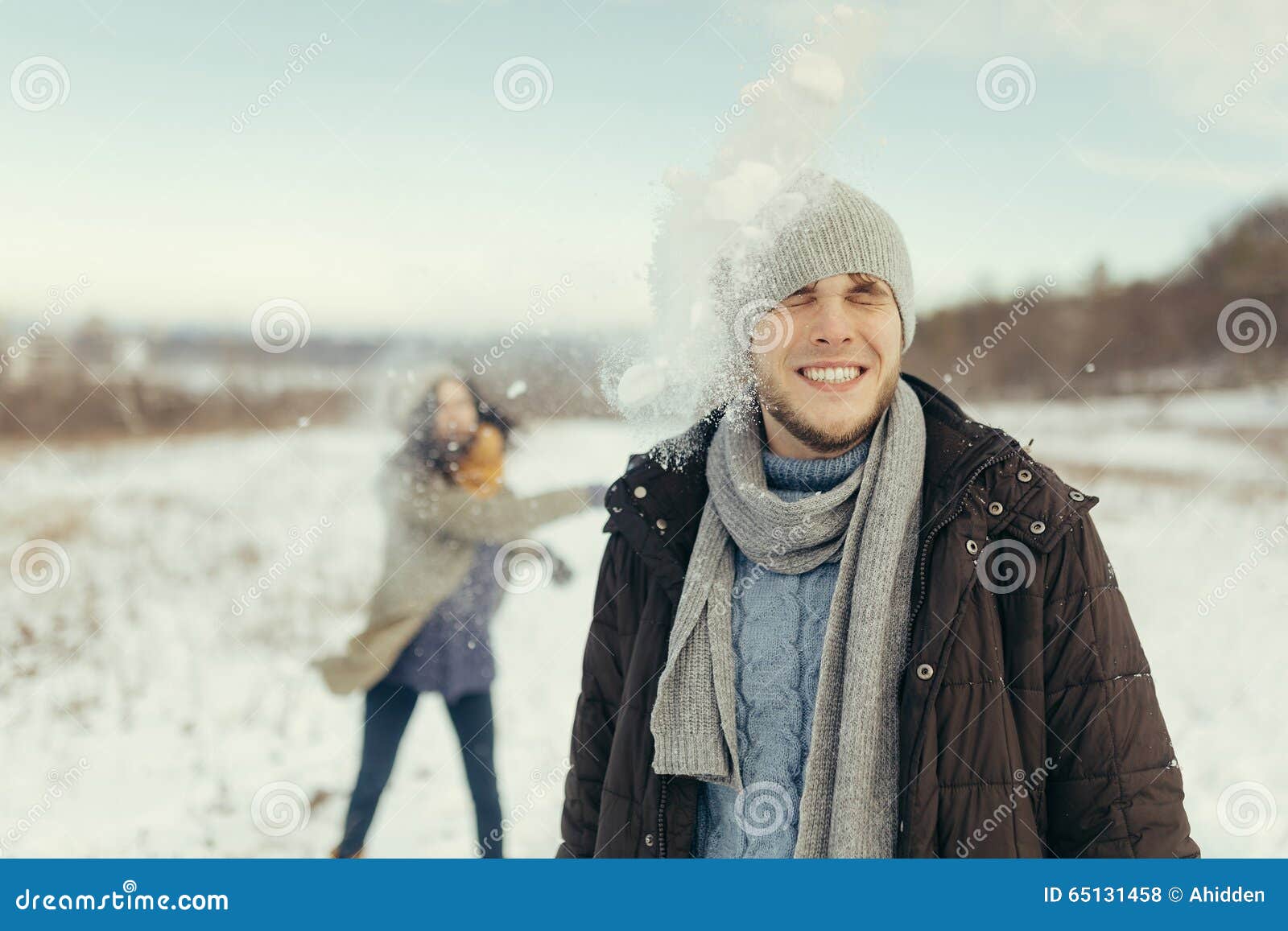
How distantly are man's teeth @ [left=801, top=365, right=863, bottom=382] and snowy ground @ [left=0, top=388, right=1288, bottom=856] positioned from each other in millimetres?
484

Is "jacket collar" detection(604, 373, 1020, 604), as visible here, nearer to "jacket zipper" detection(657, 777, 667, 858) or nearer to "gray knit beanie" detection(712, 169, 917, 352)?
"gray knit beanie" detection(712, 169, 917, 352)

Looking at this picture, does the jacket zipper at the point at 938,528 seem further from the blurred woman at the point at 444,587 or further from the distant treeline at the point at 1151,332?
the distant treeline at the point at 1151,332

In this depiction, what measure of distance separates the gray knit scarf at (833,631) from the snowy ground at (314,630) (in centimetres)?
42

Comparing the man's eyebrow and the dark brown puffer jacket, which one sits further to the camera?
the man's eyebrow

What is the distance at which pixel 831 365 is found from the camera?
64.7 inches

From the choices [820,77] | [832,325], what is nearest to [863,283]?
[832,325]

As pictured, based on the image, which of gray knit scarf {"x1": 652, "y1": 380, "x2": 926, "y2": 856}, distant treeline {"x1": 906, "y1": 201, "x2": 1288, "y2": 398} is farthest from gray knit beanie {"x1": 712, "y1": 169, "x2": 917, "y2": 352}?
distant treeline {"x1": 906, "y1": 201, "x2": 1288, "y2": 398}

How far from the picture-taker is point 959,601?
141 cm

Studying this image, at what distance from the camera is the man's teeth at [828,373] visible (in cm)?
164

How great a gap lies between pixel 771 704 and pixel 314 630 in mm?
5131

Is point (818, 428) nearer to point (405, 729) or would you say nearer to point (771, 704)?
point (771, 704)

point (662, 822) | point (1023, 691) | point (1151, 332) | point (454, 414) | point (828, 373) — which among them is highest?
point (1151, 332)

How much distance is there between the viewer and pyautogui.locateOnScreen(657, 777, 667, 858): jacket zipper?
159 cm

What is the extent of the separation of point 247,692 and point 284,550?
2431mm
